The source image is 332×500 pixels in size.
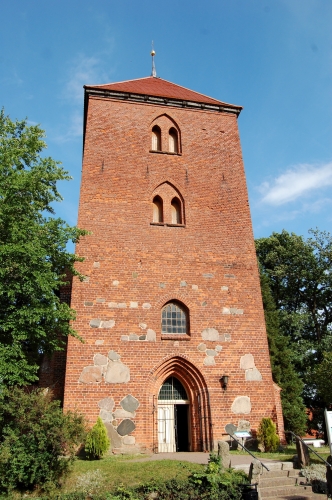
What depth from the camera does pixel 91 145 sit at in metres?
14.9

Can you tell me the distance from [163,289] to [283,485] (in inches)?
242

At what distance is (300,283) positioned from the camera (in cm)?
2870

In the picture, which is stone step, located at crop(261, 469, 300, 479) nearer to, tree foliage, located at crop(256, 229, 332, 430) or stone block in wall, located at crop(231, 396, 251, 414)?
stone block in wall, located at crop(231, 396, 251, 414)

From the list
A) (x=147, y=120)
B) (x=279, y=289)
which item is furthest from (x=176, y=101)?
(x=279, y=289)

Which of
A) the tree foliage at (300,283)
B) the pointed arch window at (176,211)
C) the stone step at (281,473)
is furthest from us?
the tree foliage at (300,283)

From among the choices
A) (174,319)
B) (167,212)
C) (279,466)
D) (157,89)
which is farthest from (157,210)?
(279,466)

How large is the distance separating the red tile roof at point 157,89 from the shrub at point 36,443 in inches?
480

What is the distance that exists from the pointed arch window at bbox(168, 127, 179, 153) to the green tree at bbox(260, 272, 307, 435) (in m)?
9.97

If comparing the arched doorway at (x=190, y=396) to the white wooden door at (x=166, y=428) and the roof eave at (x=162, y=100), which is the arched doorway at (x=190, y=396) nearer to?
the white wooden door at (x=166, y=428)

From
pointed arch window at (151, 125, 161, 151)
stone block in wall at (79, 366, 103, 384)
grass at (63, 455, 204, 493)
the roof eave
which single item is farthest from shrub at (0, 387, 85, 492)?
the roof eave

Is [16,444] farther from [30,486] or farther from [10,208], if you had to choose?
[10,208]

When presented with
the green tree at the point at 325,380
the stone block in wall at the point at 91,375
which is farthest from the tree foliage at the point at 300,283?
the stone block in wall at the point at 91,375

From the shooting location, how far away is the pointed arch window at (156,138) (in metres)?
15.8

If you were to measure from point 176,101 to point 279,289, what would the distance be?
56.8 ft
